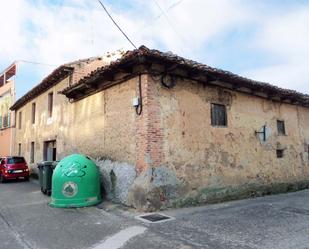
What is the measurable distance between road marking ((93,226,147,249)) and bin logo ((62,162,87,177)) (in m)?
3.06

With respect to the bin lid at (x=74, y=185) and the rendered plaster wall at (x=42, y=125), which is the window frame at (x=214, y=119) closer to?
the bin lid at (x=74, y=185)

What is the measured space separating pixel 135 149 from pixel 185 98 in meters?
2.17

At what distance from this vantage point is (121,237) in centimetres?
→ 608

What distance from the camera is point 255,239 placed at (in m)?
5.80

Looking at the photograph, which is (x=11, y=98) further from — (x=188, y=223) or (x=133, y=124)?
(x=188, y=223)

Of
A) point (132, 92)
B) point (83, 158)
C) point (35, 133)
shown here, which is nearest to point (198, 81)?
point (132, 92)

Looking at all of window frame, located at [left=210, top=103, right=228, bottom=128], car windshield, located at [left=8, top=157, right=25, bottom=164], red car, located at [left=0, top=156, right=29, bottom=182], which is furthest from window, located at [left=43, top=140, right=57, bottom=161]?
window frame, located at [left=210, top=103, right=228, bottom=128]

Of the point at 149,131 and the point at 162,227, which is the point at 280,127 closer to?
the point at 149,131

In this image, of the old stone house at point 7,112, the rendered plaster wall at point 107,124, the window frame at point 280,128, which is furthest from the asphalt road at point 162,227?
the old stone house at point 7,112

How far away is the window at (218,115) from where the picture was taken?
10.3 metres

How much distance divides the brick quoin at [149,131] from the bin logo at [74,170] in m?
1.79

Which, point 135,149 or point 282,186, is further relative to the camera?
point 282,186

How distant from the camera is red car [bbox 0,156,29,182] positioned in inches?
687

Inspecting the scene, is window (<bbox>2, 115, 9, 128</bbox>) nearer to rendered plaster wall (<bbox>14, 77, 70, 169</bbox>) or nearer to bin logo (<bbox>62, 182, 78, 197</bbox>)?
rendered plaster wall (<bbox>14, 77, 70, 169</bbox>)
